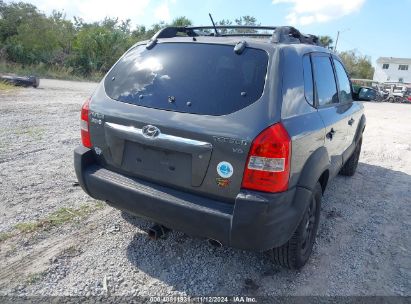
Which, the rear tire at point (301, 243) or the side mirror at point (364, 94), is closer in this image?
the rear tire at point (301, 243)

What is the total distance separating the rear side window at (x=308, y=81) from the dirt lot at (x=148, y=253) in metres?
1.50

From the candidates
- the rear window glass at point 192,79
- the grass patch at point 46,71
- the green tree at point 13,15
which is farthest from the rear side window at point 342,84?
the green tree at point 13,15

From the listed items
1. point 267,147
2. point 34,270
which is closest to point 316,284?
point 267,147

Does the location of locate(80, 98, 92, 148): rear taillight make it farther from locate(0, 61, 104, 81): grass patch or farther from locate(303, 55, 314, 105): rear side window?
locate(0, 61, 104, 81): grass patch

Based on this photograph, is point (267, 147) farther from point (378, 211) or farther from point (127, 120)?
point (378, 211)

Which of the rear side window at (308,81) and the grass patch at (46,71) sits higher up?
the rear side window at (308,81)

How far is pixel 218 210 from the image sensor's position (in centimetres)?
238

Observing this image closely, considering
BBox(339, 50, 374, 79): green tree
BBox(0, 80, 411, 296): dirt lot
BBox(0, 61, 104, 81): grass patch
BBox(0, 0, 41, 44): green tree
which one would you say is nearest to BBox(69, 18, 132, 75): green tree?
BBox(0, 61, 104, 81): grass patch

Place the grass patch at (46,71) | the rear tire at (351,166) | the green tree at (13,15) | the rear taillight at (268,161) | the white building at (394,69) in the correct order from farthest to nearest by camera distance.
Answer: the white building at (394,69) < the green tree at (13,15) < the grass patch at (46,71) < the rear tire at (351,166) < the rear taillight at (268,161)

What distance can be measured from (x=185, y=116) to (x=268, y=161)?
2.22ft

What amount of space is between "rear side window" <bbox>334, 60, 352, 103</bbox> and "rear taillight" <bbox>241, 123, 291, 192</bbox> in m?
2.14

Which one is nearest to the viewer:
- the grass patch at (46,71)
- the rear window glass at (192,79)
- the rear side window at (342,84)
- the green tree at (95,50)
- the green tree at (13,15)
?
the rear window glass at (192,79)

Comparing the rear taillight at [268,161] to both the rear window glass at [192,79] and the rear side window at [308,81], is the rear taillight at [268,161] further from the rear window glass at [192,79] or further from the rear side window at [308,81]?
the rear side window at [308,81]

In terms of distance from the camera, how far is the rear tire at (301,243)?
2.80 metres
